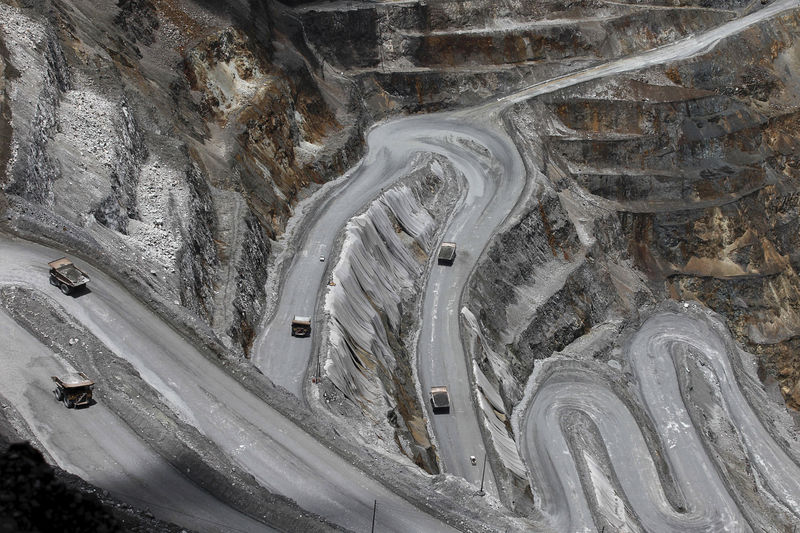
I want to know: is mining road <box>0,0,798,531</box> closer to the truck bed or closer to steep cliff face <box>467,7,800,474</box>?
the truck bed

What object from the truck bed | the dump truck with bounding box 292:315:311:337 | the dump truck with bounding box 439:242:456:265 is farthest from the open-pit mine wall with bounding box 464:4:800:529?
the truck bed

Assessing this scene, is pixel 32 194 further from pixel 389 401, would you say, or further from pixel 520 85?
pixel 520 85

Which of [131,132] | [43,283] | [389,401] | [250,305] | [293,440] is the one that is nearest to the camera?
[293,440]

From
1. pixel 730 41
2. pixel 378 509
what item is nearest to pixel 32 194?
pixel 378 509

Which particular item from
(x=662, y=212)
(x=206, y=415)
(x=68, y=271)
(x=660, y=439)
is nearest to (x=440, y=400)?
(x=206, y=415)

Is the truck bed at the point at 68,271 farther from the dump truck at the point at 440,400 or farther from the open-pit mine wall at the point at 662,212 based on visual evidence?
the open-pit mine wall at the point at 662,212

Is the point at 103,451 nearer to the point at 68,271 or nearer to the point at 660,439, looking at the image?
the point at 68,271
